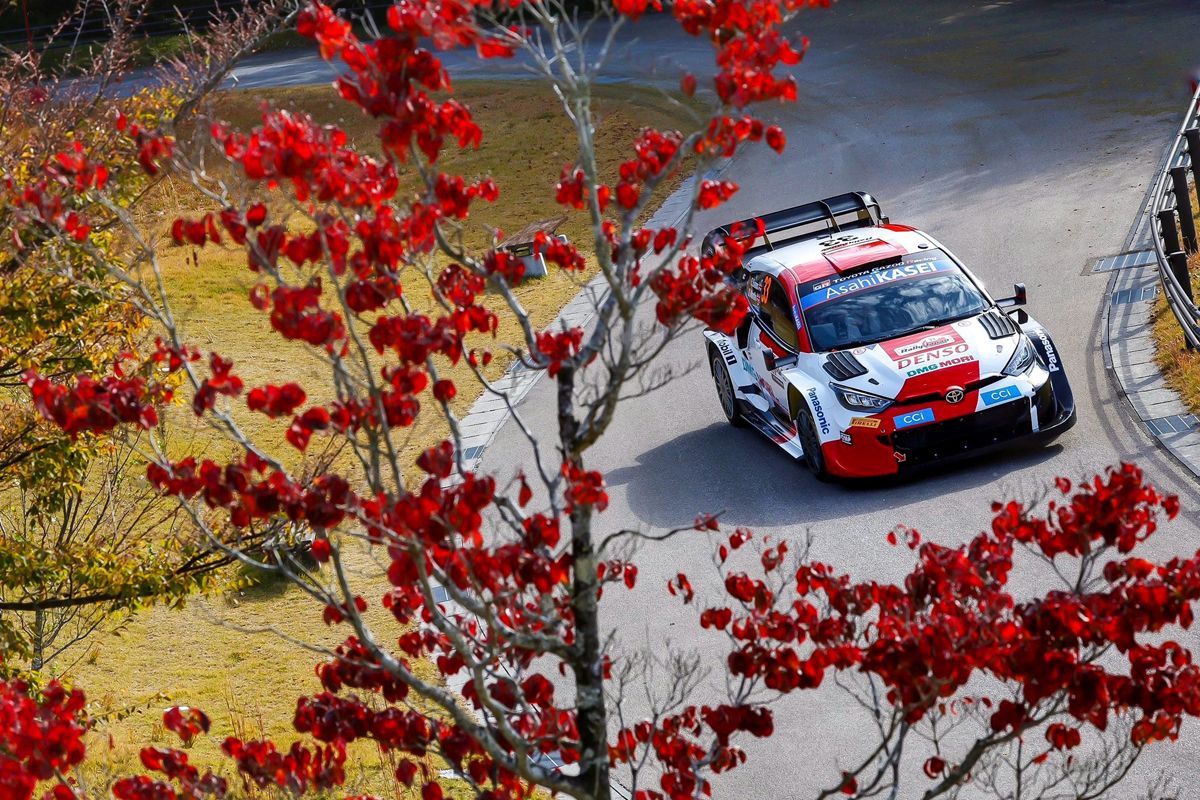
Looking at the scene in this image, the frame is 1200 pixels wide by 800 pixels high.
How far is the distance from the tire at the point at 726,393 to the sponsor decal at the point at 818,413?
179 centimetres

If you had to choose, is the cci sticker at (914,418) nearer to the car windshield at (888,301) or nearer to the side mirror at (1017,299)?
the car windshield at (888,301)

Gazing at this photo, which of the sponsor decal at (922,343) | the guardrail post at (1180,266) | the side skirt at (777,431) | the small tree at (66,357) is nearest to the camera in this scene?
the small tree at (66,357)

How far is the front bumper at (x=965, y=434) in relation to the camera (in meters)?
11.4

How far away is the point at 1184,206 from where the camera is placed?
51.0ft

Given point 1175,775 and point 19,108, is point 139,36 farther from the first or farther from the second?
point 1175,775

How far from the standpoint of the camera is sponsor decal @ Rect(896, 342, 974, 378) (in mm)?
11500

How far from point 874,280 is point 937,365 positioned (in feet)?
4.62

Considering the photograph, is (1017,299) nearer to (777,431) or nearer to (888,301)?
(888,301)

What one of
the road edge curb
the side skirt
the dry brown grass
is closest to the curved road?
the road edge curb

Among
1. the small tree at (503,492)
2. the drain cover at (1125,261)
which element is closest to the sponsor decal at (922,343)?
the drain cover at (1125,261)

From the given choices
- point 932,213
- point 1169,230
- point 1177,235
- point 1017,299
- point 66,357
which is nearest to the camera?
point 66,357

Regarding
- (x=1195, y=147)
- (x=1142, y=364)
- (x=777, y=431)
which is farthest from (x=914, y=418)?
(x=1195, y=147)

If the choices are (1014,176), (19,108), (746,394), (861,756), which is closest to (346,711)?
(861,756)

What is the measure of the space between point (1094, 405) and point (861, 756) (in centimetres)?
548
